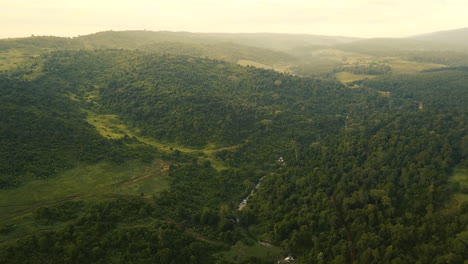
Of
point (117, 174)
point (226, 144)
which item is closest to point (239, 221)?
point (117, 174)

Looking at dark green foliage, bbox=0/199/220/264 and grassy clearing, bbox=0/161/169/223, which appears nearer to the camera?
dark green foliage, bbox=0/199/220/264

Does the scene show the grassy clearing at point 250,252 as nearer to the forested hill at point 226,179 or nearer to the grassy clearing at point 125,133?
the forested hill at point 226,179

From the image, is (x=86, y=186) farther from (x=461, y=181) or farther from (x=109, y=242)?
(x=461, y=181)

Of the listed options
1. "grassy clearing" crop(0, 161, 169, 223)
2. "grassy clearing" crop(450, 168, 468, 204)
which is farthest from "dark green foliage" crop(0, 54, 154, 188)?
"grassy clearing" crop(450, 168, 468, 204)

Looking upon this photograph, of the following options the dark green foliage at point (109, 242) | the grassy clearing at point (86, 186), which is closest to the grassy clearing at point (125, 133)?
the grassy clearing at point (86, 186)

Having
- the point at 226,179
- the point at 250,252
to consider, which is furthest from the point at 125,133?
the point at 250,252

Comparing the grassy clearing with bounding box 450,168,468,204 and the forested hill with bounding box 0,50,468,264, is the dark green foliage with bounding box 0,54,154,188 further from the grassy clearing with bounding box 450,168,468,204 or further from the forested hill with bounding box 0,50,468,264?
the grassy clearing with bounding box 450,168,468,204
